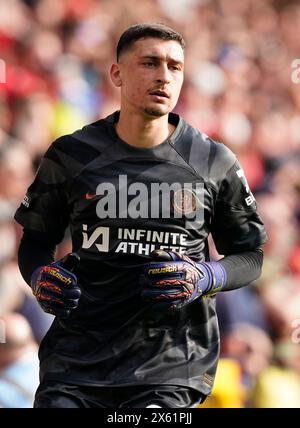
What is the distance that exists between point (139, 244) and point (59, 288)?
13.8 inches

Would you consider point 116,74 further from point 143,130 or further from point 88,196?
point 88,196

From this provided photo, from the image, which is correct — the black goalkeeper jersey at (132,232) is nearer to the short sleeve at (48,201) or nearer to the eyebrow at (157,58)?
the short sleeve at (48,201)

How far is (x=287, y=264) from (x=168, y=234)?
3292 mm

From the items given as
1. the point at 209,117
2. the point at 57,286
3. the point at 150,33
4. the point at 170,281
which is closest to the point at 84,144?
the point at 150,33

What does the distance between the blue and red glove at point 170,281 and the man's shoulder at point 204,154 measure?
15.3 inches

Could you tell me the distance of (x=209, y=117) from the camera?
22.1ft

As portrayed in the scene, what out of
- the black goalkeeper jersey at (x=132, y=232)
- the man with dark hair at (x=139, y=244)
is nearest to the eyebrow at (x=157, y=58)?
the man with dark hair at (x=139, y=244)

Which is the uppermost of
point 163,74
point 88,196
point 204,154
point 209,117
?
point 209,117

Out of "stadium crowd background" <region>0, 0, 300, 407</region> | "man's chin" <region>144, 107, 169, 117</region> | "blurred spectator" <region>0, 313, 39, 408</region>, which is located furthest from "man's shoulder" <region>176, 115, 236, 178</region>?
"blurred spectator" <region>0, 313, 39, 408</region>

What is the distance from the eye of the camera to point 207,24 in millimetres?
7172

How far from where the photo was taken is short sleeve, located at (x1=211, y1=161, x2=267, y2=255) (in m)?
3.61
